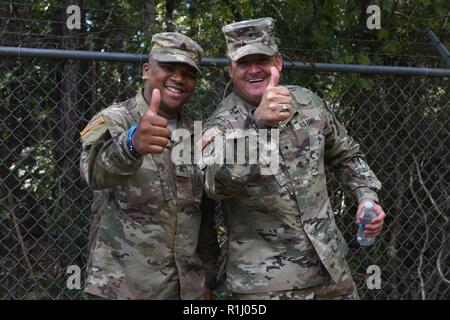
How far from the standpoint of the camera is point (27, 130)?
4160mm

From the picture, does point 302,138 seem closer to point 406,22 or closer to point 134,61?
point 134,61

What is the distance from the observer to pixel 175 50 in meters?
2.83

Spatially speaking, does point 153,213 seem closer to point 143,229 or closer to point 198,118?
point 143,229

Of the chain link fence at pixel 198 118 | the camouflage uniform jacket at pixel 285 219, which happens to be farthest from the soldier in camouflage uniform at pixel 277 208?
the chain link fence at pixel 198 118

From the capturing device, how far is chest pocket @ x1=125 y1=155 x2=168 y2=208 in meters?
2.77

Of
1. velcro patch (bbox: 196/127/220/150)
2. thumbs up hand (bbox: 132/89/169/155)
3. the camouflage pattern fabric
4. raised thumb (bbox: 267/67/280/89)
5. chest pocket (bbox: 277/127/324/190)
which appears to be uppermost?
raised thumb (bbox: 267/67/280/89)

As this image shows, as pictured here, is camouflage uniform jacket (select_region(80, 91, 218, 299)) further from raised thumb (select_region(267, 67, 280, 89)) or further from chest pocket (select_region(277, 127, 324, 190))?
raised thumb (select_region(267, 67, 280, 89))

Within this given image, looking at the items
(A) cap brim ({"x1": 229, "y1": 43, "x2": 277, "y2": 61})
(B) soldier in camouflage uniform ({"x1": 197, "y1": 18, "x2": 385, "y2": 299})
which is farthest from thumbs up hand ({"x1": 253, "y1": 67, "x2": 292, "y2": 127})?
(A) cap brim ({"x1": 229, "y1": 43, "x2": 277, "y2": 61})

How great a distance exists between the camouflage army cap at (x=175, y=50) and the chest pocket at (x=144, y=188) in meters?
0.43

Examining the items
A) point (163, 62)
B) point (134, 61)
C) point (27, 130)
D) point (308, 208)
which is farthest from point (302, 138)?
point (27, 130)

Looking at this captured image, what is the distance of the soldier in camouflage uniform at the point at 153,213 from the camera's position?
2.78m

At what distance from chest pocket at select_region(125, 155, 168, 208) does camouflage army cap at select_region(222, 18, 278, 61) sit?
583 millimetres

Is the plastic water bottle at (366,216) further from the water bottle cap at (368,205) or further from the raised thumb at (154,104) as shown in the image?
the raised thumb at (154,104)
